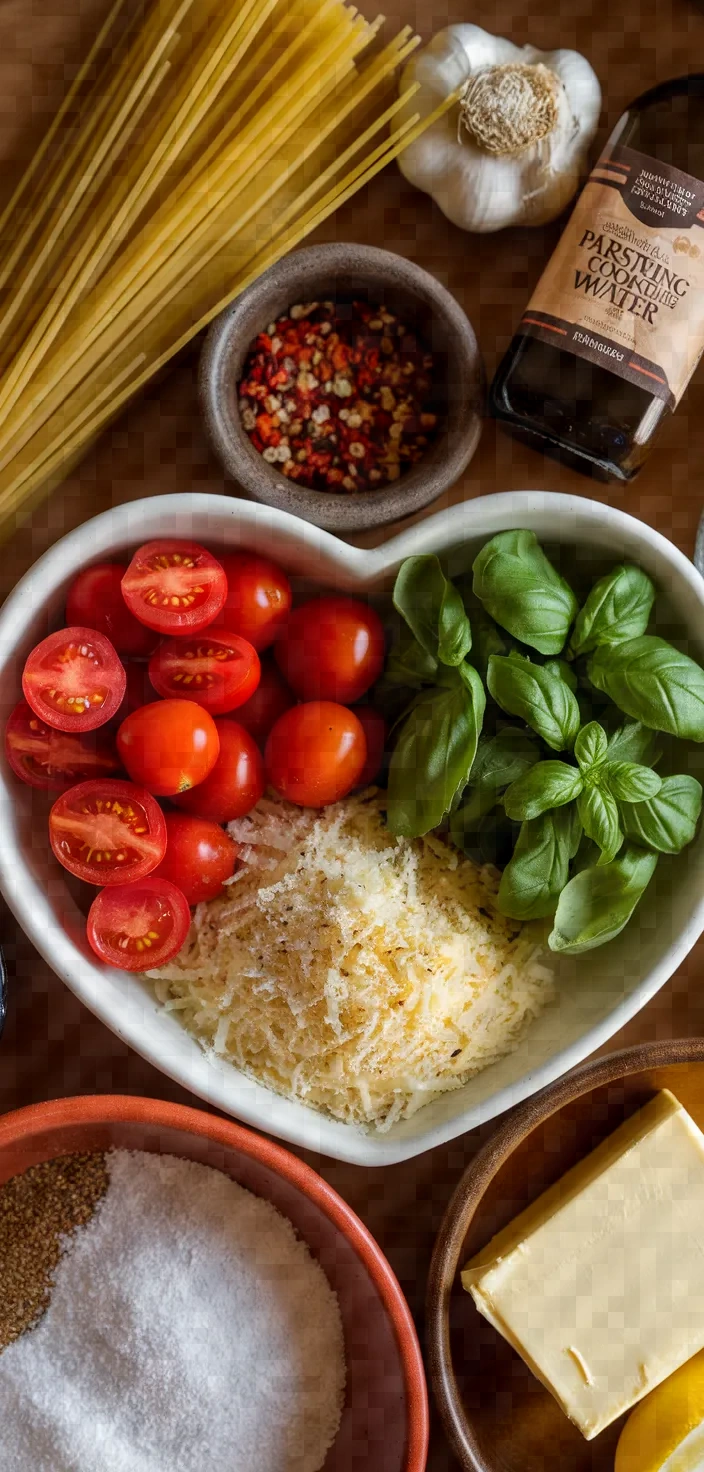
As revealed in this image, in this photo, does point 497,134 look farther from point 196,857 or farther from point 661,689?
point 196,857

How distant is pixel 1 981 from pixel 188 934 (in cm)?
21

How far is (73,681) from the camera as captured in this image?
104 cm

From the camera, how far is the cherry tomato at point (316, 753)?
1.09 m

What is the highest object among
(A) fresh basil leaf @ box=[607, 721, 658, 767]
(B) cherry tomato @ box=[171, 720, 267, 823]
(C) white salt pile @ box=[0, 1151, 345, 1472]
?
(A) fresh basil leaf @ box=[607, 721, 658, 767]

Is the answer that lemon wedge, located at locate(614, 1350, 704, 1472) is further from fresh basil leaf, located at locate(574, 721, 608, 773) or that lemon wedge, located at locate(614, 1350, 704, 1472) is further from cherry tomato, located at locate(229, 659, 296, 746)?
cherry tomato, located at locate(229, 659, 296, 746)

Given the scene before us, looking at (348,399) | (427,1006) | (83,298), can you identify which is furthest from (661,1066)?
(83,298)

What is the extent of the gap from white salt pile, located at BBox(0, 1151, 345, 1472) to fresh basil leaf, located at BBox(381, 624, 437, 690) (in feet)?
1.82

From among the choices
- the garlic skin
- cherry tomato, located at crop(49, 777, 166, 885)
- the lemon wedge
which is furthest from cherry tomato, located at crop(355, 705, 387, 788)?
the lemon wedge

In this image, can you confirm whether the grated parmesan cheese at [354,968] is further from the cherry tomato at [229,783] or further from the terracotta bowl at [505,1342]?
the terracotta bowl at [505,1342]

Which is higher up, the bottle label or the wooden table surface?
the bottle label

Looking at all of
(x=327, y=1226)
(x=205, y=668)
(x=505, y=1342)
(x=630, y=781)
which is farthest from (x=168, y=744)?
(x=505, y=1342)

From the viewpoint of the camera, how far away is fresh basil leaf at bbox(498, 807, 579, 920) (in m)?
1.05

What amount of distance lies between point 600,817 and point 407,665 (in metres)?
0.25

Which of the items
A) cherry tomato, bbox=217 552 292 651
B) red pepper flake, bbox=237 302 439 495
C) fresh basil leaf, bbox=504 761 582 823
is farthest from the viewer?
red pepper flake, bbox=237 302 439 495
